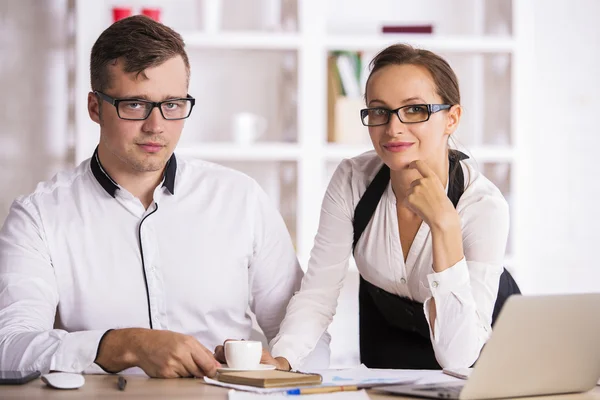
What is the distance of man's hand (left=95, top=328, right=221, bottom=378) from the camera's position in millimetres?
1453

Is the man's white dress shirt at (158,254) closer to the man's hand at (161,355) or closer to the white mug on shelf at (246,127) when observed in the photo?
the man's hand at (161,355)

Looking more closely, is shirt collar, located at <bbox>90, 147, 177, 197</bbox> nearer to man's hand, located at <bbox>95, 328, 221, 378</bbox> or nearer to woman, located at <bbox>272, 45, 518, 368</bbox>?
woman, located at <bbox>272, 45, 518, 368</bbox>

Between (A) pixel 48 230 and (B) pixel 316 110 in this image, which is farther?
(B) pixel 316 110

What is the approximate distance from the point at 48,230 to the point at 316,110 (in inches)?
68.2

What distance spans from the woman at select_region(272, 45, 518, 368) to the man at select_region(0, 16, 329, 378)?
15cm

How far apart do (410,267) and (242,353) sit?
736 mm

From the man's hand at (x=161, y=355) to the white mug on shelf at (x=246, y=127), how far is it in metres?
2.05

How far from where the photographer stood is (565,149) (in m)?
3.88

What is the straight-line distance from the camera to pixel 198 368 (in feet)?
4.81

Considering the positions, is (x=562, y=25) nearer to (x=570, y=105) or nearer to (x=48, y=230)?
(x=570, y=105)

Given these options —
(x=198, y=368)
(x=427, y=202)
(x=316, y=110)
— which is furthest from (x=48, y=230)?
(x=316, y=110)

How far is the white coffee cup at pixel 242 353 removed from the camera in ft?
4.82

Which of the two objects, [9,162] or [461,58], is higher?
[461,58]

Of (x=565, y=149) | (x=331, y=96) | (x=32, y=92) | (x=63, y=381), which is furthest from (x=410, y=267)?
(x=32, y=92)
